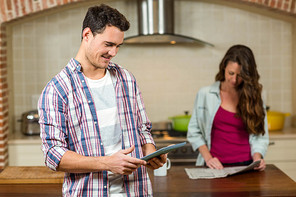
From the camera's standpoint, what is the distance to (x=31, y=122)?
15.1ft

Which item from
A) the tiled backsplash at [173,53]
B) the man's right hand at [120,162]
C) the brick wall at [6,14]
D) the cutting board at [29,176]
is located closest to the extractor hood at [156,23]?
the tiled backsplash at [173,53]

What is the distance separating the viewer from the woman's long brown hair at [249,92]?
120 inches

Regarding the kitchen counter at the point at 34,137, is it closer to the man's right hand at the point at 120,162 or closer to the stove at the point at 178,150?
the stove at the point at 178,150

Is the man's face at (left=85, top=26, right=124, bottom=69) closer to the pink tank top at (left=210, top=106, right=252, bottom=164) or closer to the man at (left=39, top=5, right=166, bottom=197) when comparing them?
the man at (left=39, top=5, right=166, bottom=197)

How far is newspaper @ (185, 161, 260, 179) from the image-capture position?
2.80 meters

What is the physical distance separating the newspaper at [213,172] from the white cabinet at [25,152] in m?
2.04

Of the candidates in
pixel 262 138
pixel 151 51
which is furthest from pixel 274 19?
pixel 262 138

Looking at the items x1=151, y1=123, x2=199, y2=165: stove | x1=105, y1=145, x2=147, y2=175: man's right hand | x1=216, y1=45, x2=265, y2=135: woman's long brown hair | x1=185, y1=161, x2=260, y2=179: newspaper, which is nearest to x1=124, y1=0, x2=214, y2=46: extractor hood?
x1=151, y1=123, x2=199, y2=165: stove

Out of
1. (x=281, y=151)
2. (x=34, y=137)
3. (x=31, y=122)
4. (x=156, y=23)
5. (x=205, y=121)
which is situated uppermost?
(x=156, y=23)

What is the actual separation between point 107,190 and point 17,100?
3433 millimetres

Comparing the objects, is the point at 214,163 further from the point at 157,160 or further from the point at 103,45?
the point at 103,45

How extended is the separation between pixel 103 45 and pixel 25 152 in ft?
9.54

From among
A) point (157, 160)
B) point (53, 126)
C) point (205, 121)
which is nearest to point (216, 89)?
point (205, 121)

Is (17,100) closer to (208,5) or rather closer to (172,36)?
(172,36)
